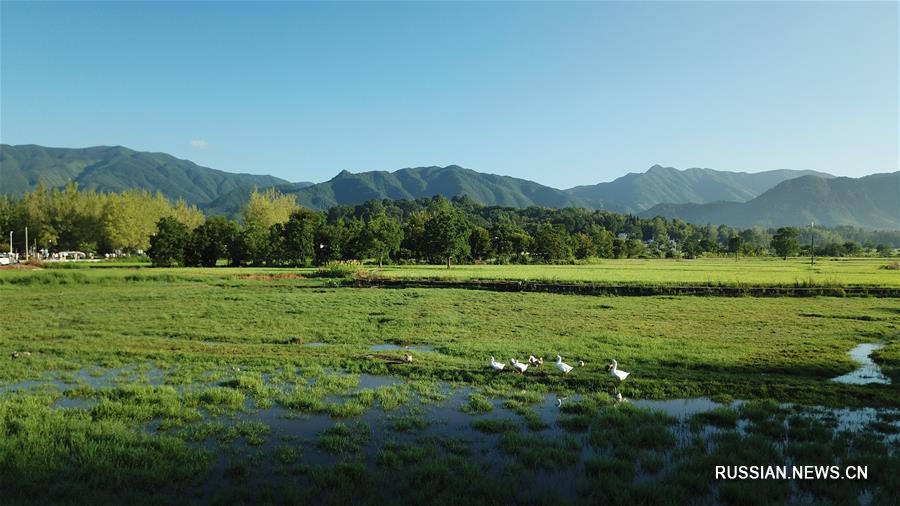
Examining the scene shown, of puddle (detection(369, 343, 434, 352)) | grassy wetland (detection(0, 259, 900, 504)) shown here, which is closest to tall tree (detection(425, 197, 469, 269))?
grassy wetland (detection(0, 259, 900, 504))

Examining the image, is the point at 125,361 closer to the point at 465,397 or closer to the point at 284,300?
the point at 465,397

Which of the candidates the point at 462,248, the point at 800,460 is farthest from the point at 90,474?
the point at 462,248

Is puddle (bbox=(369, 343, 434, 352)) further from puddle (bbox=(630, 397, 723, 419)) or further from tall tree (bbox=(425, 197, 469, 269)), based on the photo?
tall tree (bbox=(425, 197, 469, 269))

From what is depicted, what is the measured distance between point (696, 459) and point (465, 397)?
572 centimetres

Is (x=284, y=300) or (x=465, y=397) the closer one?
(x=465, y=397)

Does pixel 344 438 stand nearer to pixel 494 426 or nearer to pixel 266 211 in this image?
pixel 494 426

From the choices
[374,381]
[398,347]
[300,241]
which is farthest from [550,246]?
[374,381]

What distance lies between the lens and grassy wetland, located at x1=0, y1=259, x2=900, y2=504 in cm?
775

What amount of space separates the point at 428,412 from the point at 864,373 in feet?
47.7

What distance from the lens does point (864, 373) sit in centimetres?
1575

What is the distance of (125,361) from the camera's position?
16.7 meters

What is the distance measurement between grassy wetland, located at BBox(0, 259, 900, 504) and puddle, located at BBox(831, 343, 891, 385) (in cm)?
35

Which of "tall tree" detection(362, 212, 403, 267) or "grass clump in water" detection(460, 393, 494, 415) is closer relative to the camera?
"grass clump in water" detection(460, 393, 494, 415)

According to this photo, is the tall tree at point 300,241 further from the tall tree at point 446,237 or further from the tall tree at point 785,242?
the tall tree at point 785,242
